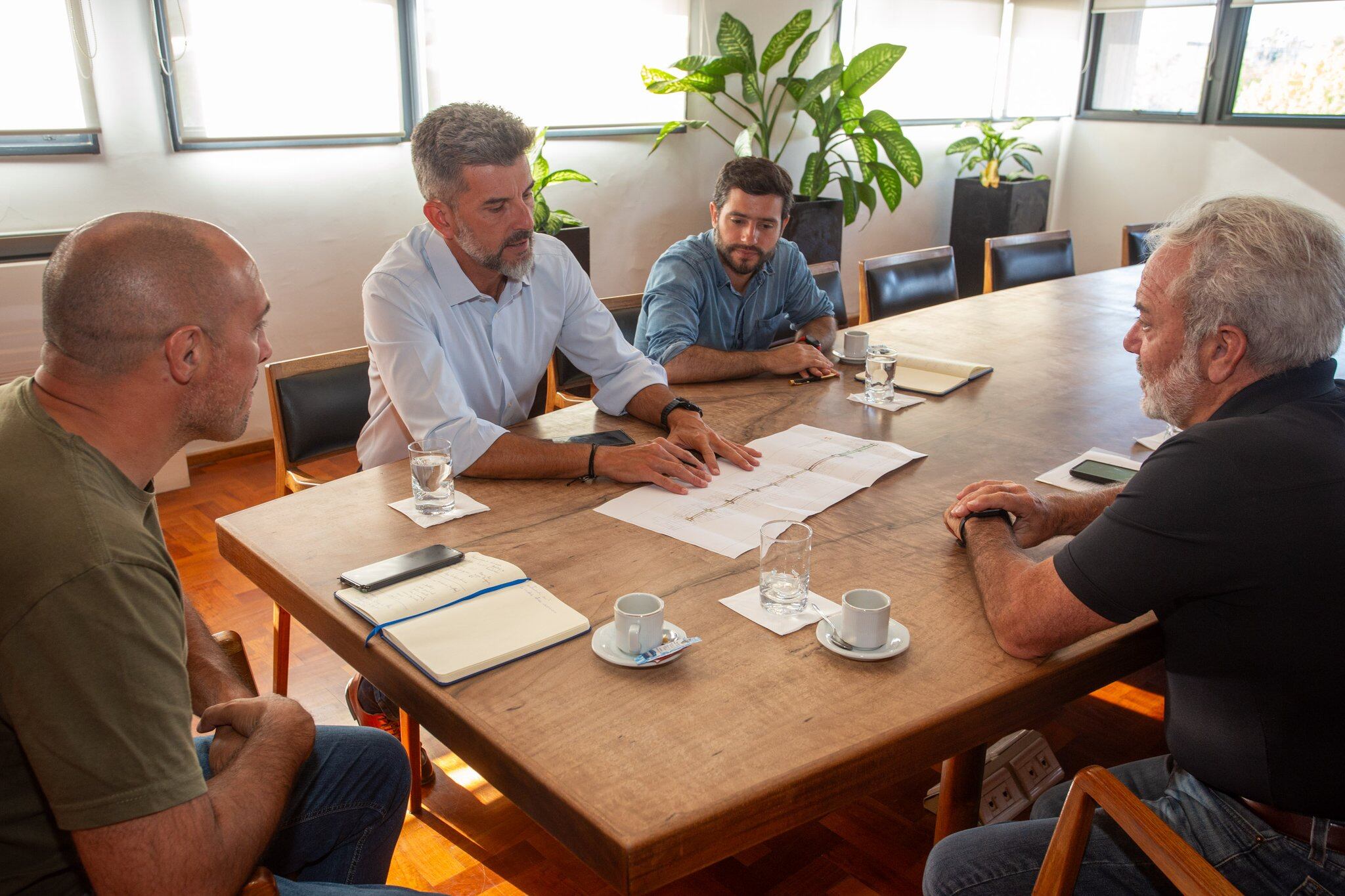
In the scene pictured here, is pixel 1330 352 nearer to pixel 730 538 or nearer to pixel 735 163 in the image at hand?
pixel 730 538

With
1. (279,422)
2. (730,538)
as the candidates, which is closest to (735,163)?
(279,422)

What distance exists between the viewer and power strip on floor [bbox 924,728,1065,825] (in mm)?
2080

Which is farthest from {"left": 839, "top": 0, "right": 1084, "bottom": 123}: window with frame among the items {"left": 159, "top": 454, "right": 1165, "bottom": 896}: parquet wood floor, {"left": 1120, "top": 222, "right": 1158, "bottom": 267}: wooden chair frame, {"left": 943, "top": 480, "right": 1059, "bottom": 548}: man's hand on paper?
{"left": 943, "top": 480, "right": 1059, "bottom": 548}: man's hand on paper

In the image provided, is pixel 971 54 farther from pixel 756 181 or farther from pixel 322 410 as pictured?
pixel 322 410

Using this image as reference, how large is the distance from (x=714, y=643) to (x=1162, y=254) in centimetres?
82

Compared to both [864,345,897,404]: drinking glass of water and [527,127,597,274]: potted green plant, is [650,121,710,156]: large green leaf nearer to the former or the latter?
[527,127,597,274]: potted green plant

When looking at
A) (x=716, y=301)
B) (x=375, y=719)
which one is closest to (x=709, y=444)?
(x=375, y=719)

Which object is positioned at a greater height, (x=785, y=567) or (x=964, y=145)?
(x=964, y=145)

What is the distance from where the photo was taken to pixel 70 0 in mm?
3268

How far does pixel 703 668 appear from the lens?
124 cm

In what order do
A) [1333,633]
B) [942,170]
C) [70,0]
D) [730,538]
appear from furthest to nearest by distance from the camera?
[942,170] < [70,0] < [730,538] < [1333,633]

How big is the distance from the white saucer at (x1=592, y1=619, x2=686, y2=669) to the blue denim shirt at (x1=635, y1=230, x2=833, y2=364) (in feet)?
4.54

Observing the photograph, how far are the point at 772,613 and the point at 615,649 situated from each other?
24cm

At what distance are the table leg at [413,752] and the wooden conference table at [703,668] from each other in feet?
1.75
